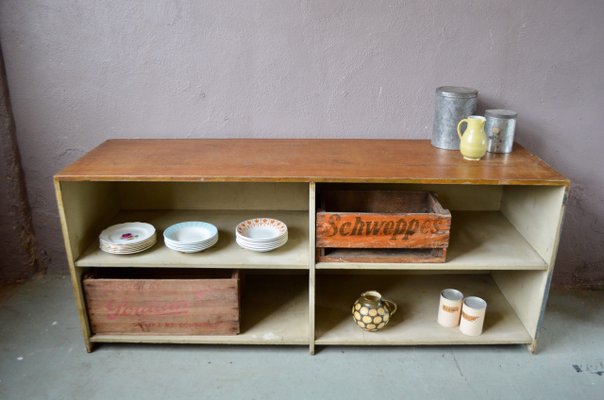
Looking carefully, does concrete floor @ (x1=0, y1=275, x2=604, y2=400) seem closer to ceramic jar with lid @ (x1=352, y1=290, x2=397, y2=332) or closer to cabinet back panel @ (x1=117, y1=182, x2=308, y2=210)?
ceramic jar with lid @ (x1=352, y1=290, x2=397, y2=332)

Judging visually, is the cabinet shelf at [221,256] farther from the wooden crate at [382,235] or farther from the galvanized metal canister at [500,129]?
the galvanized metal canister at [500,129]

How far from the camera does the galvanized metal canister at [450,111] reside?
7.02 ft

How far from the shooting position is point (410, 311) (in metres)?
2.32

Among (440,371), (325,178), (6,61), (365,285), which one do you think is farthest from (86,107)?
(440,371)


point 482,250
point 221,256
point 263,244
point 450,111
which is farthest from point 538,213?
point 221,256

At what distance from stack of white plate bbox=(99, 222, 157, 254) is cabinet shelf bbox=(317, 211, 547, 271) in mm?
754

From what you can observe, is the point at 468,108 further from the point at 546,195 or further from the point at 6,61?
the point at 6,61

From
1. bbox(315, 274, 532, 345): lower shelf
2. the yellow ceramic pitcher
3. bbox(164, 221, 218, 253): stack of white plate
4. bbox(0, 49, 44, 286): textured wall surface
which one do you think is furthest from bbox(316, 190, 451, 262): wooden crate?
bbox(0, 49, 44, 286): textured wall surface

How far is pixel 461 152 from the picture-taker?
82.3 inches

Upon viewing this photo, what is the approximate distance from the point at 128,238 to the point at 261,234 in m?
0.59

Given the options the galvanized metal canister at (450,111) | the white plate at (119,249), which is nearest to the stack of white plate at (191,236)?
the white plate at (119,249)

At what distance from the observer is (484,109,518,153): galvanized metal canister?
2.13 metres

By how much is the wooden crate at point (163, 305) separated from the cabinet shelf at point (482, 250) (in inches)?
17.8

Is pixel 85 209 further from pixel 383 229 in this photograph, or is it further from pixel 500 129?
pixel 500 129
